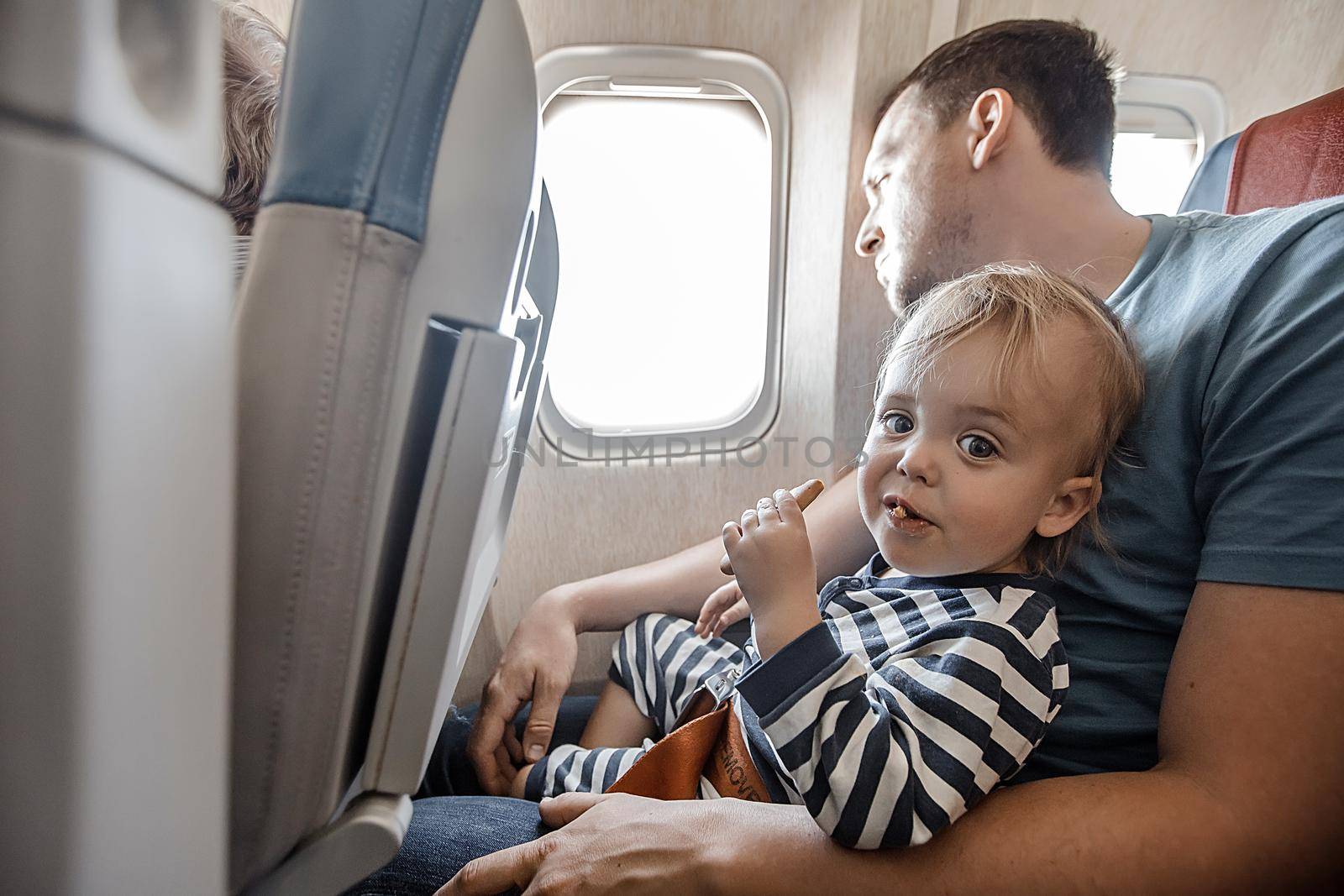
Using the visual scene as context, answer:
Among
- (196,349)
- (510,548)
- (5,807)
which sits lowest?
(510,548)

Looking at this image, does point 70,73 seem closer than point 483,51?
Yes

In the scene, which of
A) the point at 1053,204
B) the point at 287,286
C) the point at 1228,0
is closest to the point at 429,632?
the point at 287,286

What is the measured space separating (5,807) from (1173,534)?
1058 mm

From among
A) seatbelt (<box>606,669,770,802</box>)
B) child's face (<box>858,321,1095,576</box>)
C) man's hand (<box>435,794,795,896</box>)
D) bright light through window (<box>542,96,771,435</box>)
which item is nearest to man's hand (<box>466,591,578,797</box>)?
seatbelt (<box>606,669,770,802</box>)

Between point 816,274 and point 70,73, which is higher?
point 816,274

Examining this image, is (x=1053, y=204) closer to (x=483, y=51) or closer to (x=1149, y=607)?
(x=1149, y=607)

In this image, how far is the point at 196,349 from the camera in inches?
18.0

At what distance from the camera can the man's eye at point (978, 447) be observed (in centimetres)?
94

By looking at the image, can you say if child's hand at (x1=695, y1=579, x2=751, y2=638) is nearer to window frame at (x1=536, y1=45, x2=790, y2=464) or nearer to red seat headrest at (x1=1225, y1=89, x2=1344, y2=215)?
window frame at (x1=536, y1=45, x2=790, y2=464)

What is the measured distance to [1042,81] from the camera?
1467mm

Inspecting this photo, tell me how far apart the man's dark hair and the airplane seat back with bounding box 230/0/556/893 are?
115 cm

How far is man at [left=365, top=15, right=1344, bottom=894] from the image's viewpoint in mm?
747

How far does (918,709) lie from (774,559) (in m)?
0.22

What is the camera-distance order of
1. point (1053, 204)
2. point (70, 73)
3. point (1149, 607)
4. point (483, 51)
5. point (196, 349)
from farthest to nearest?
point (1053, 204)
point (1149, 607)
point (483, 51)
point (196, 349)
point (70, 73)
